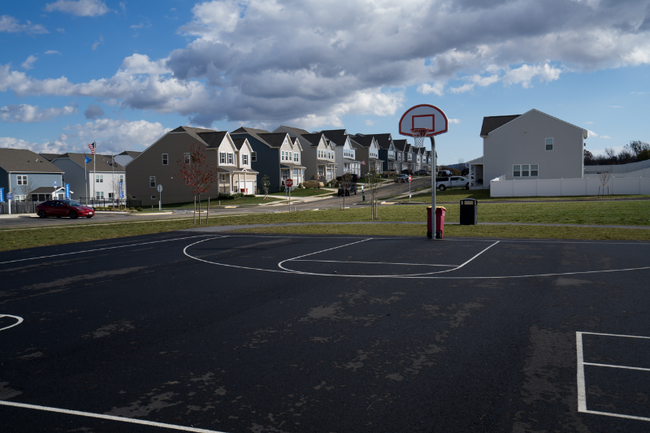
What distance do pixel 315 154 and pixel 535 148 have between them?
138 ft

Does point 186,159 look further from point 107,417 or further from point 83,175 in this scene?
point 107,417

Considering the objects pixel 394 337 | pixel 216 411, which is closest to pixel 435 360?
pixel 394 337

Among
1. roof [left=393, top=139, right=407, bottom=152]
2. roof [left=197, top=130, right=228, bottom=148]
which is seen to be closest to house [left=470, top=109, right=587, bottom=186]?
roof [left=197, top=130, right=228, bottom=148]

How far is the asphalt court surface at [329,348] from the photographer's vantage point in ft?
15.9

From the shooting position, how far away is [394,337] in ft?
23.7

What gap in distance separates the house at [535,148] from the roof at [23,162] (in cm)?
6689

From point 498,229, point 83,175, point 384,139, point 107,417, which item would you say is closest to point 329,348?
point 107,417

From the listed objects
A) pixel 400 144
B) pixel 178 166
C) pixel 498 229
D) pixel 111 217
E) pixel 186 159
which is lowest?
pixel 498 229

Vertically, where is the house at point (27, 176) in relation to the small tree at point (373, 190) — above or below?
above

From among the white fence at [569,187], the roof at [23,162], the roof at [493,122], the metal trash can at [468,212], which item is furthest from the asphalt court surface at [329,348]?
the roof at [23,162]

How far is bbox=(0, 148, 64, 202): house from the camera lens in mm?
69438

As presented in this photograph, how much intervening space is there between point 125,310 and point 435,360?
5.97 meters

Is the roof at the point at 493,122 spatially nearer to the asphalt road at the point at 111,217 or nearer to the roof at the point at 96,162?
the asphalt road at the point at 111,217

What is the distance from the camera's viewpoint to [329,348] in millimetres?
6758
